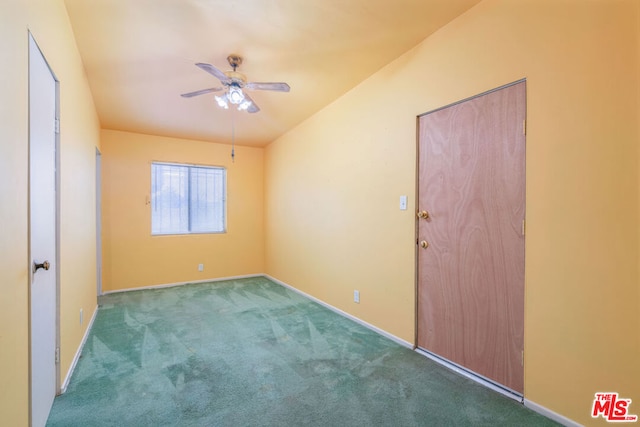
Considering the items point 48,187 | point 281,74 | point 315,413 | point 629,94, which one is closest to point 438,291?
point 315,413

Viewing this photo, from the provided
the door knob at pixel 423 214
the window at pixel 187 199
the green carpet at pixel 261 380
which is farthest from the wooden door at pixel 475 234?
the window at pixel 187 199

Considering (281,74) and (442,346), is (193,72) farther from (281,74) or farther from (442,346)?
(442,346)

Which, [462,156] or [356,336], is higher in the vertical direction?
[462,156]

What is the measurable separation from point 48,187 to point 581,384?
3.17 meters

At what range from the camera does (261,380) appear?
2.12 metres

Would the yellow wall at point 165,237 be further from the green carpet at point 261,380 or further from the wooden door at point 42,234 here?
the wooden door at point 42,234

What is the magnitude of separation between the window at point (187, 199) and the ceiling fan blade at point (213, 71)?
3045 millimetres

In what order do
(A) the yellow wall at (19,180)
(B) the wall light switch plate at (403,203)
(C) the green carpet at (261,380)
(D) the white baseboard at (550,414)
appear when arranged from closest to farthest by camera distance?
(A) the yellow wall at (19,180), (D) the white baseboard at (550,414), (C) the green carpet at (261,380), (B) the wall light switch plate at (403,203)

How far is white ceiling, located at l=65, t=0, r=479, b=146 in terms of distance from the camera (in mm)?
1976

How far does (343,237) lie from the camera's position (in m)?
3.47

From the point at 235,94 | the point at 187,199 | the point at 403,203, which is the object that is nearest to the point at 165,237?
the point at 187,199

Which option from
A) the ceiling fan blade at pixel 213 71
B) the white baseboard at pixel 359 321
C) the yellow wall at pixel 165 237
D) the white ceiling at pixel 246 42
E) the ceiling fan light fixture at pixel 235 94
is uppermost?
the white ceiling at pixel 246 42

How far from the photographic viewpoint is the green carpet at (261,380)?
1.74 m

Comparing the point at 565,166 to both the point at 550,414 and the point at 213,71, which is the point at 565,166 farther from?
the point at 213,71
